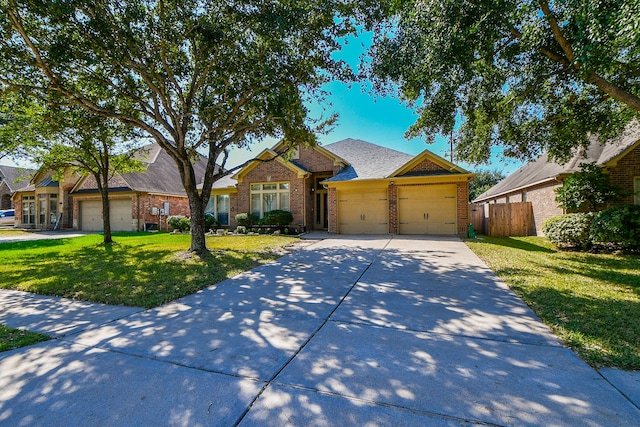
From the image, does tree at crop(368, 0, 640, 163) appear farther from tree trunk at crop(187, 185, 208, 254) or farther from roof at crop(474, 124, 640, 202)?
tree trunk at crop(187, 185, 208, 254)

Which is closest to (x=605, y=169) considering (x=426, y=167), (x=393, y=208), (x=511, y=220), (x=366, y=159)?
(x=511, y=220)

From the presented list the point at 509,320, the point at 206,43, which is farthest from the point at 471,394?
the point at 206,43

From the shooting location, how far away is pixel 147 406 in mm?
2209

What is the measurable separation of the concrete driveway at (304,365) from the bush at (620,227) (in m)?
7.29

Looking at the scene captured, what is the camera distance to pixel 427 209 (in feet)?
45.8

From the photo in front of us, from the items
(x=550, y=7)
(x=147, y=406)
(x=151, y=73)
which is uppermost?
(x=550, y=7)

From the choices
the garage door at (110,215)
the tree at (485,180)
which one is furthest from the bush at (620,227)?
the tree at (485,180)

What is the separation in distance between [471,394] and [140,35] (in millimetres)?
9501

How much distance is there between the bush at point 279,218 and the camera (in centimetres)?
1589

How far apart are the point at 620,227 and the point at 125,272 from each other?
14103mm

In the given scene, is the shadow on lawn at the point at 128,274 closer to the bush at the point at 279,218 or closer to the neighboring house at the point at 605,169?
the bush at the point at 279,218

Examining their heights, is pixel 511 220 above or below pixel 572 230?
above

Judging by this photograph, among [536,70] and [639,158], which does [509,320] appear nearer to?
[536,70]

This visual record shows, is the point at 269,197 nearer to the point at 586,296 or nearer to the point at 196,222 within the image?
the point at 196,222
